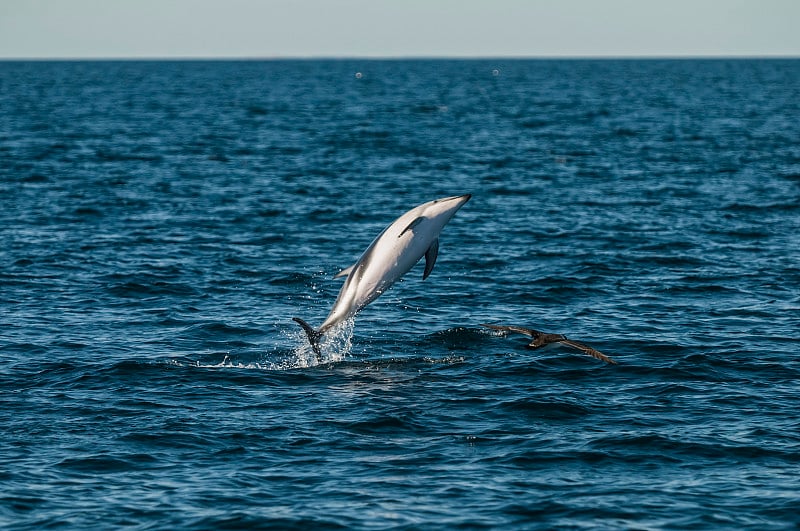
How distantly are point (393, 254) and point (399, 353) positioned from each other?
530 centimetres

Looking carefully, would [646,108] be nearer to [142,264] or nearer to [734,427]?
[142,264]

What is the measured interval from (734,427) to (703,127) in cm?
7632

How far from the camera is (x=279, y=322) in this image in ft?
100

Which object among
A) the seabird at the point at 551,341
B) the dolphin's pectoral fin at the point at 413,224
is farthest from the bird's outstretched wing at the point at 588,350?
the dolphin's pectoral fin at the point at 413,224

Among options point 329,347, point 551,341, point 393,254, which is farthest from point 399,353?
point 393,254

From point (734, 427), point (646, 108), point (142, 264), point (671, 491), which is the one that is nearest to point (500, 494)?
point (671, 491)

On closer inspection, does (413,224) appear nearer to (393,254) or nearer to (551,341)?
(393,254)

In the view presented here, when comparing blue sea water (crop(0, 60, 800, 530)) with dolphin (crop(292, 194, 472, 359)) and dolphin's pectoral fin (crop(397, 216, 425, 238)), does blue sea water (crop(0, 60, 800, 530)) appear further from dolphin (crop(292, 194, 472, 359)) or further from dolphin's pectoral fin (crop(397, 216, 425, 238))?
dolphin's pectoral fin (crop(397, 216, 425, 238))

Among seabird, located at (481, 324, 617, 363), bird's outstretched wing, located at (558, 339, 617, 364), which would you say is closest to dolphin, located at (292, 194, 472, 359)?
seabird, located at (481, 324, 617, 363)

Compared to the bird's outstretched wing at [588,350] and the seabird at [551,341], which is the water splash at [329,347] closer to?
the seabird at [551,341]

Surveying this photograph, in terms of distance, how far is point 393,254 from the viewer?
877 inches

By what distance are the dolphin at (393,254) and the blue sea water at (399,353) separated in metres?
2.13

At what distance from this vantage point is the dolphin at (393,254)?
72.6ft

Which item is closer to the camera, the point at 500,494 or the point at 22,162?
the point at 500,494
